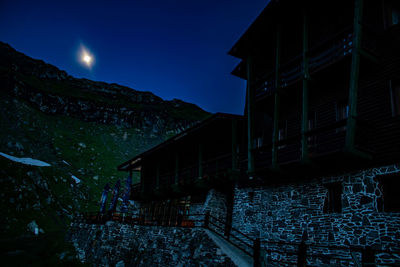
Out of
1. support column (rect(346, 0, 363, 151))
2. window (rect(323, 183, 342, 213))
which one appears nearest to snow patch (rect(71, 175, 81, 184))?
window (rect(323, 183, 342, 213))

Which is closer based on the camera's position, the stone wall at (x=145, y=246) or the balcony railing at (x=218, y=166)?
the stone wall at (x=145, y=246)

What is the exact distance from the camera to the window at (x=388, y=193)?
9.50 meters

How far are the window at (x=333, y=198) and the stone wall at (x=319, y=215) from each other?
0.46ft

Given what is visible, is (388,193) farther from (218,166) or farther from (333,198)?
(218,166)

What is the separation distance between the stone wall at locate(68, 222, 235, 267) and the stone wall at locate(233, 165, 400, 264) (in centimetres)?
313

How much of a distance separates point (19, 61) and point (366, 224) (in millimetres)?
108196

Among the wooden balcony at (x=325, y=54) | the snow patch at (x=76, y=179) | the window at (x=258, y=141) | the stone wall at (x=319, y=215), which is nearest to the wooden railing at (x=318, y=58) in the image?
the wooden balcony at (x=325, y=54)

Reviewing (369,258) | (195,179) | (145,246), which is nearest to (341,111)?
(369,258)

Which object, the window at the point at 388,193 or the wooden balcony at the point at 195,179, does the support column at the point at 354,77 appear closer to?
the window at the point at 388,193

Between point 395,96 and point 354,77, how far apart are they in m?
1.72

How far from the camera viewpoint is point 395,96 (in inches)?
406

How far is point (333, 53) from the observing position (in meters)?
11.9

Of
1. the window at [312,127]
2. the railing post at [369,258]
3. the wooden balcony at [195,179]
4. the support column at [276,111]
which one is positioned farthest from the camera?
the wooden balcony at [195,179]

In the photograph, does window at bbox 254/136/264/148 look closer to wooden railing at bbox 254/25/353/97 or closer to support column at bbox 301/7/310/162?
wooden railing at bbox 254/25/353/97
